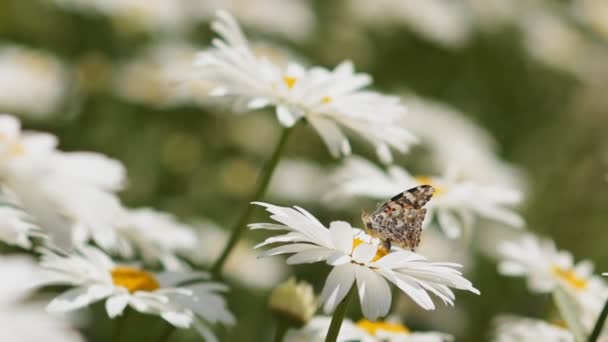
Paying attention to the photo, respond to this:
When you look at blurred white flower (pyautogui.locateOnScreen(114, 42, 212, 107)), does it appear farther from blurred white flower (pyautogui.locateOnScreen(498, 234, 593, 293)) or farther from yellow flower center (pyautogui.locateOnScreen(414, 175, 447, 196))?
blurred white flower (pyautogui.locateOnScreen(498, 234, 593, 293))

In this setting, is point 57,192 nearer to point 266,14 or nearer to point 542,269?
point 542,269

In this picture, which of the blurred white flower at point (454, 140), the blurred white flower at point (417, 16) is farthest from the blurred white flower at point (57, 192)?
the blurred white flower at point (417, 16)

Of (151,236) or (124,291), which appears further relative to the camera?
(151,236)

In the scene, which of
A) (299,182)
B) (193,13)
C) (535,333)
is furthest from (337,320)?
(193,13)

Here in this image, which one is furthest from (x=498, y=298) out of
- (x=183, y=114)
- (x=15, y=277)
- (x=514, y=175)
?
(x=15, y=277)

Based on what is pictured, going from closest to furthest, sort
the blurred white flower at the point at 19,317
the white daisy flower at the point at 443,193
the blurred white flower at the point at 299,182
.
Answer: the blurred white flower at the point at 19,317 < the white daisy flower at the point at 443,193 < the blurred white flower at the point at 299,182

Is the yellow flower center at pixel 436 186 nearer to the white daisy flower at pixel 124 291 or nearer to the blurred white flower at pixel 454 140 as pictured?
the white daisy flower at pixel 124 291
